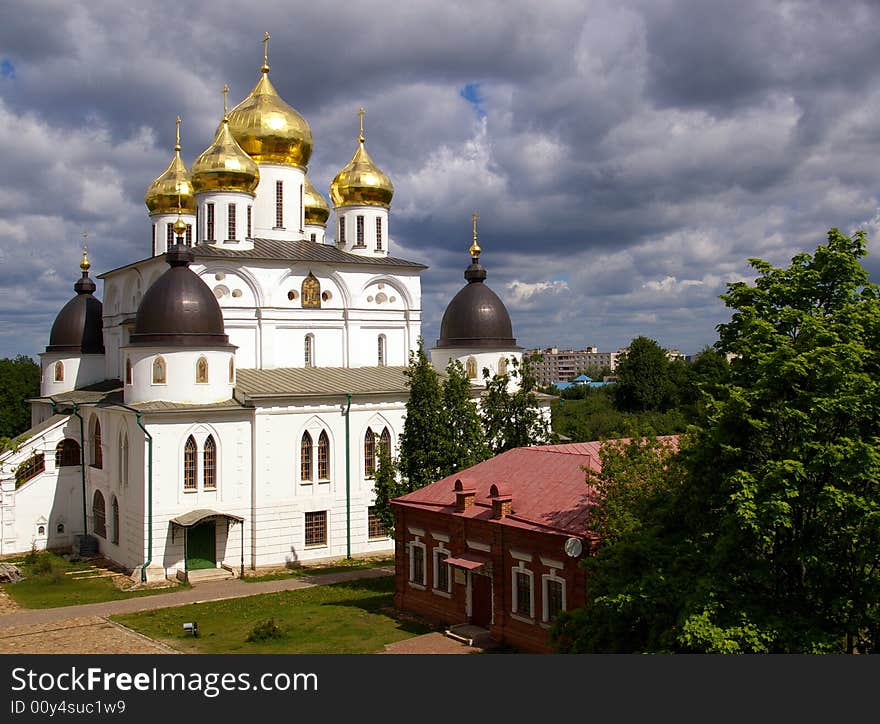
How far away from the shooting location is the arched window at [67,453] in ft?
95.2

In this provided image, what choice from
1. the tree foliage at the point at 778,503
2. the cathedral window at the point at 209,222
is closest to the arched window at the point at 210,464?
the cathedral window at the point at 209,222

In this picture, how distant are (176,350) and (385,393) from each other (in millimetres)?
6448

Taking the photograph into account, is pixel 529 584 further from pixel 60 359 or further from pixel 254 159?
pixel 60 359

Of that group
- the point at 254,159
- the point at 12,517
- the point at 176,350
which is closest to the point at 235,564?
the point at 176,350

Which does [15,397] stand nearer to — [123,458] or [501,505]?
[123,458]

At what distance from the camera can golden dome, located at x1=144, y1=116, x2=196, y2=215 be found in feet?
107

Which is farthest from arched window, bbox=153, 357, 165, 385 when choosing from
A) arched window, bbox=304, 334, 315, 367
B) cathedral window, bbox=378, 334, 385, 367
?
cathedral window, bbox=378, 334, 385, 367

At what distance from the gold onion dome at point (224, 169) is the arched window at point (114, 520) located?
35.3ft

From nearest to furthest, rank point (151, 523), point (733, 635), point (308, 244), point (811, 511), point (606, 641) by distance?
1. point (733, 635)
2. point (811, 511)
3. point (606, 641)
4. point (151, 523)
5. point (308, 244)

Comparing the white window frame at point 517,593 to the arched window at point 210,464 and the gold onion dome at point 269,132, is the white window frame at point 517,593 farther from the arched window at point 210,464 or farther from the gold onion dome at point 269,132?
the gold onion dome at point 269,132

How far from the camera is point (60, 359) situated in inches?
1323

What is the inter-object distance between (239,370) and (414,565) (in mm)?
11069

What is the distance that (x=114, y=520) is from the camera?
1046 inches

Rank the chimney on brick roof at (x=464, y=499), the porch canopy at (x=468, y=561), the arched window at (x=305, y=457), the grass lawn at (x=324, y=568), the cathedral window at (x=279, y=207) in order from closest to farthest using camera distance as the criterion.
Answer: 1. the porch canopy at (x=468, y=561)
2. the chimney on brick roof at (x=464, y=499)
3. the grass lawn at (x=324, y=568)
4. the arched window at (x=305, y=457)
5. the cathedral window at (x=279, y=207)
